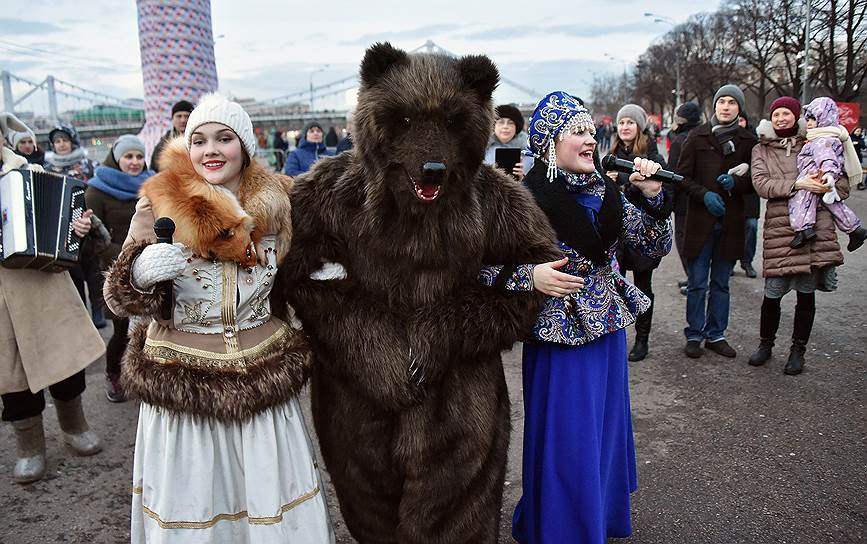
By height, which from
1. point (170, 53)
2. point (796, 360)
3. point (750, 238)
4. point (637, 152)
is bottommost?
point (796, 360)

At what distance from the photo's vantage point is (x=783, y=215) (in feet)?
14.4

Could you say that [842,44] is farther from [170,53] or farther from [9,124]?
[9,124]

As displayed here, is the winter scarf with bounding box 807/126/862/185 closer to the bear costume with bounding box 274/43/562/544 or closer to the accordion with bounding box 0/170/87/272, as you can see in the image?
the bear costume with bounding box 274/43/562/544

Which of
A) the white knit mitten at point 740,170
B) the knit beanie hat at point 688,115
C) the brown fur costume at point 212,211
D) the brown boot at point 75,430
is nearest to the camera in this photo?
the brown fur costume at point 212,211

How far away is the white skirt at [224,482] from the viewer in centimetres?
205

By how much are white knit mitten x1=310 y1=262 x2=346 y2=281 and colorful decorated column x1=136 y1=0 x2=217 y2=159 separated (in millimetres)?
14445

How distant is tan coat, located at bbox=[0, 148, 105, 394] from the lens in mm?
3189

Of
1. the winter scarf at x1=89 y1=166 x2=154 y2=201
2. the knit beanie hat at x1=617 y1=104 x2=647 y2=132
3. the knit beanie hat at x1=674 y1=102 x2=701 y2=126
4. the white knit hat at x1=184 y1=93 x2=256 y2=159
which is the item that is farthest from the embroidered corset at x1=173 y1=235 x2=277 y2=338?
the knit beanie hat at x1=674 y1=102 x2=701 y2=126

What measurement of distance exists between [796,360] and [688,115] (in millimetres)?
3255

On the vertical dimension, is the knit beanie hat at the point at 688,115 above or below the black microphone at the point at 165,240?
above

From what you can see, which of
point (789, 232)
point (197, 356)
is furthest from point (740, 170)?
point (197, 356)

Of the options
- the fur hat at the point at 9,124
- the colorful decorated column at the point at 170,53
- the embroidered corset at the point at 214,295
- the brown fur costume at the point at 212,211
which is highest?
the colorful decorated column at the point at 170,53

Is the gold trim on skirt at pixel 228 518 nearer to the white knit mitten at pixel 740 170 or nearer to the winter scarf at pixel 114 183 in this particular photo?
the winter scarf at pixel 114 183

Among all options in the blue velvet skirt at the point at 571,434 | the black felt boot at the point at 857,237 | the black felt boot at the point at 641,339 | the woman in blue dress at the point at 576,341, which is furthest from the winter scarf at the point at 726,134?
the blue velvet skirt at the point at 571,434
